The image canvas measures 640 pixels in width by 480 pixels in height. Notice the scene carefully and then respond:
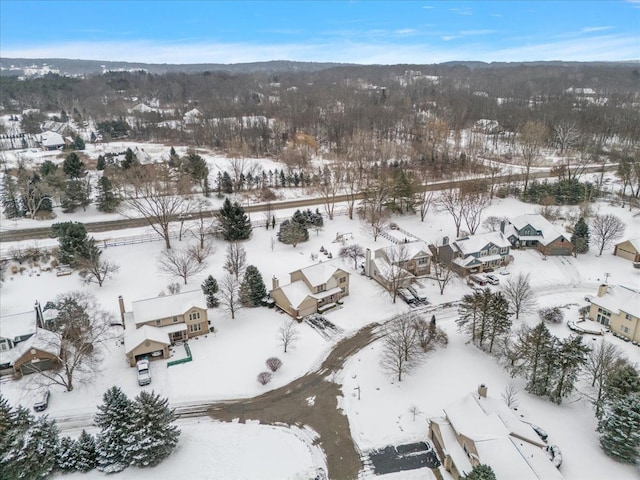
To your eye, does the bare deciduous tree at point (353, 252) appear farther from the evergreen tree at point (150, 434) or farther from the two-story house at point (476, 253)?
the evergreen tree at point (150, 434)

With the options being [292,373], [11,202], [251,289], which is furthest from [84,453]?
[11,202]

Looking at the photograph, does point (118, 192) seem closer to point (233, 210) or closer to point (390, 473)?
point (233, 210)

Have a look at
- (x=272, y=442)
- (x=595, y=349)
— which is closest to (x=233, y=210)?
(x=272, y=442)

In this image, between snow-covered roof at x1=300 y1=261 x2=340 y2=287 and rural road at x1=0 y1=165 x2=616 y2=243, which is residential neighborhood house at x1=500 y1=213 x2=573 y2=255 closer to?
rural road at x1=0 y1=165 x2=616 y2=243

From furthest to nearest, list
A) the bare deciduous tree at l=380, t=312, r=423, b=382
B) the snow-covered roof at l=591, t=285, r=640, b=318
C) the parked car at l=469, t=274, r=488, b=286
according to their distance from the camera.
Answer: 1. the parked car at l=469, t=274, r=488, b=286
2. the snow-covered roof at l=591, t=285, r=640, b=318
3. the bare deciduous tree at l=380, t=312, r=423, b=382

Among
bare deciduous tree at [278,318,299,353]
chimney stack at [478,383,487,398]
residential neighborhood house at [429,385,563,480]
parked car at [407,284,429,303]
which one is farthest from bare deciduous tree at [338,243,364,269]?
residential neighborhood house at [429,385,563,480]

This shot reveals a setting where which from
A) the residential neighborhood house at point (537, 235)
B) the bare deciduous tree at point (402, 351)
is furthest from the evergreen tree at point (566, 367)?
the residential neighborhood house at point (537, 235)
